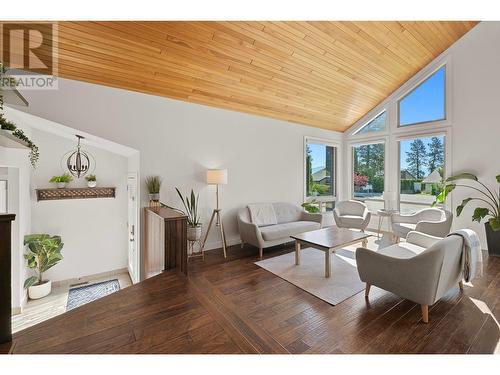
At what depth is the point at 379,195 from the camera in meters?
5.97

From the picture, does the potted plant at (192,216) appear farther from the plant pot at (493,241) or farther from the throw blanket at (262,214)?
the plant pot at (493,241)

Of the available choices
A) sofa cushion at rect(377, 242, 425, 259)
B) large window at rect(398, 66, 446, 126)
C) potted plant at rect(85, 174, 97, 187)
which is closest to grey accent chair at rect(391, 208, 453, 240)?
sofa cushion at rect(377, 242, 425, 259)

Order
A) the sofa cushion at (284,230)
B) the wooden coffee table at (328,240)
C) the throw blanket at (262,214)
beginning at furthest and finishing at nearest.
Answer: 1. the throw blanket at (262,214)
2. the sofa cushion at (284,230)
3. the wooden coffee table at (328,240)

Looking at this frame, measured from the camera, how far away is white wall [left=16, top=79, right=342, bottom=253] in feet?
10.7

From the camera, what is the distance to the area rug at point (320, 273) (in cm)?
278

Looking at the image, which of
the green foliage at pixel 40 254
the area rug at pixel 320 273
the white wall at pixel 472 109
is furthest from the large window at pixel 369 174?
the green foliage at pixel 40 254

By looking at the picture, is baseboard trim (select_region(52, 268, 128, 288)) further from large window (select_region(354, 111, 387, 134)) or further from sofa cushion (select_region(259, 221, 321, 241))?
large window (select_region(354, 111, 387, 134))

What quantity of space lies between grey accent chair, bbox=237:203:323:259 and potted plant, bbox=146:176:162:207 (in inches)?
60.4

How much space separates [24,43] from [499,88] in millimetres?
7095

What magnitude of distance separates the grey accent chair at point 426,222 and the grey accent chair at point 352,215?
1.76 feet

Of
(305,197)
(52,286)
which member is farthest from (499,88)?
(52,286)

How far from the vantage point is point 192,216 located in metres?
4.17

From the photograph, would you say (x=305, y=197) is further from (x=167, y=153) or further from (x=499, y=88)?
(x=499, y=88)

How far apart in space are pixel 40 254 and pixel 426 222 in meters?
6.40
